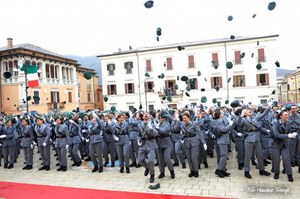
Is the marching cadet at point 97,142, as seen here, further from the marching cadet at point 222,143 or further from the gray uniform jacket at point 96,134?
the marching cadet at point 222,143

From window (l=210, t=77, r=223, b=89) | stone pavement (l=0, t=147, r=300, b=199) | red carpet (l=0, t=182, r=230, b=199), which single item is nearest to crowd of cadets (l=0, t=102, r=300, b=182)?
stone pavement (l=0, t=147, r=300, b=199)

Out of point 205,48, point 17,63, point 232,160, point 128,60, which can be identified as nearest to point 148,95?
point 128,60

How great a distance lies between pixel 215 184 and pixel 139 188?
6.12ft

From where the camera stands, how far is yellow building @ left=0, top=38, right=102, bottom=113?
92.9 ft

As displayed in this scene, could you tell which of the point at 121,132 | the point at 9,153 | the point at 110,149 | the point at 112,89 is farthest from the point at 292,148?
the point at 112,89

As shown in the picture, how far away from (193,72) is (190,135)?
26.1 meters

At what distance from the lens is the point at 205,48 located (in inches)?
1253

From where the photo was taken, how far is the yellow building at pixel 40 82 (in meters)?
28.3

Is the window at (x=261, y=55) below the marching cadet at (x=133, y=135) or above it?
above

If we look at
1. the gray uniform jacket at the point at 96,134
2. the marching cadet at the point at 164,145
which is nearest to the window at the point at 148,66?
the gray uniform jacket at the point at 96,134

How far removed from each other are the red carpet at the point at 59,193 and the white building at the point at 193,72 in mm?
23201

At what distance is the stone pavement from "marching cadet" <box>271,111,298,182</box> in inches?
12.5

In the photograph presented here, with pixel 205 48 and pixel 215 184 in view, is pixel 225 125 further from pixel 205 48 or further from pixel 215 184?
pixel 205 48

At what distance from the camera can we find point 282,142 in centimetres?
633
